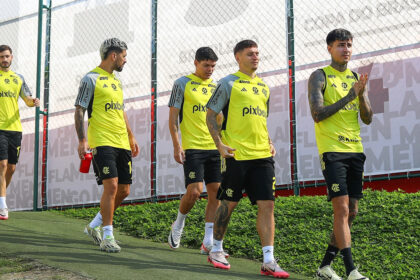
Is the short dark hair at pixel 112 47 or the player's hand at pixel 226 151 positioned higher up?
the short dark hair at pixel 112 47

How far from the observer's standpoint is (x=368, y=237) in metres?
6.38

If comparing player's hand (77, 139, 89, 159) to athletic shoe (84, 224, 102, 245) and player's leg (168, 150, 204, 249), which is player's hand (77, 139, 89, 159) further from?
player's leg (168, 150, 204, 249)

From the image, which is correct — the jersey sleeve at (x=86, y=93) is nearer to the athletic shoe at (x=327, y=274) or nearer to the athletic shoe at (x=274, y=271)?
the athletic shoe at (x=274, y=271)

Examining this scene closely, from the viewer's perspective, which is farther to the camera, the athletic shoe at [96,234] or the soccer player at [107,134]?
the athletic shoe at [96,234]

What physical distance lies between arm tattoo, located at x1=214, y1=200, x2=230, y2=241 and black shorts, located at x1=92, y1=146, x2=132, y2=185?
1156 millimetres

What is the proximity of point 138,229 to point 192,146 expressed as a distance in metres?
1.88

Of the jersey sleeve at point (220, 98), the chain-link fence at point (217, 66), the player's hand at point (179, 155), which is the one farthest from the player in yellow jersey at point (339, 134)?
the chain-link fence at point (217, 66)

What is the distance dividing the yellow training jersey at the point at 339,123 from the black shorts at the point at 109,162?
6.50ft

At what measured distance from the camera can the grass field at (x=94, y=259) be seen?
15.0 ft

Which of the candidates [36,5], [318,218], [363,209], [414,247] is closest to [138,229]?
[318,218]

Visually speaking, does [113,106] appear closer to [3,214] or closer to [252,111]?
[252,111]

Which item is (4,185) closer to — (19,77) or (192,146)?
(19,77)

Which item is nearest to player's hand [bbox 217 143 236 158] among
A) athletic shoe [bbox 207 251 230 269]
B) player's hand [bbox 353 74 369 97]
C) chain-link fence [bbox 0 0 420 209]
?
athletic shoe [bbox 207 251 230 269]

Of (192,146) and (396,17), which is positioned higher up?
(396,17)
